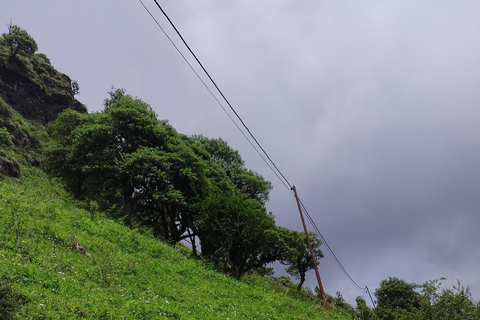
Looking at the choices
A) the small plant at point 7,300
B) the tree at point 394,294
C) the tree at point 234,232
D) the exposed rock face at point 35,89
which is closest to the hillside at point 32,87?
the exposed rock face at point 35,89

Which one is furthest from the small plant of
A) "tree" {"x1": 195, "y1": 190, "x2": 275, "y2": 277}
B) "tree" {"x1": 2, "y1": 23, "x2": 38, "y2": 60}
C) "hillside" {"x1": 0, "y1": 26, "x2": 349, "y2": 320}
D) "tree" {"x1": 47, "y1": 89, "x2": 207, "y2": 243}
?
"tree" {"x1": 2, "y1": 23, "x2": 38, "y2": 60}

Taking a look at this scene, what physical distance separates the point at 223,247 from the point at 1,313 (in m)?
20.0

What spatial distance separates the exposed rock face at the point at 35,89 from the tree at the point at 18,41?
1.55m

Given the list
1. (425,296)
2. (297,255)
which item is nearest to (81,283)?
(425,296)

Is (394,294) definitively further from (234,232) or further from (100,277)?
(100,277)

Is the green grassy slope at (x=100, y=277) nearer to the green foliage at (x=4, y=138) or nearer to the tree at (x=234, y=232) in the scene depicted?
the tree at (x=234, y=232)

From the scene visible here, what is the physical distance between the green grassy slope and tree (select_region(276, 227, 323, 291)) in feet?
52.7

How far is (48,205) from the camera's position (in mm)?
18016

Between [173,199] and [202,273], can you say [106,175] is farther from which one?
[202,273]

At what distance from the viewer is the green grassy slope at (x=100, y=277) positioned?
8398 mm

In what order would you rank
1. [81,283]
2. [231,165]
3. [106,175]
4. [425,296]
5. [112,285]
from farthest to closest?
[231,165], [106,175], [425,296], [112,285], [81,283]

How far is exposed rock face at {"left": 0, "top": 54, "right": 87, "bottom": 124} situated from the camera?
5356cm

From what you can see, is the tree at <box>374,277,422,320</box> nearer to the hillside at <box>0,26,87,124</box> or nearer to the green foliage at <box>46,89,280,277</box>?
the green foliage at <box>46,89,280,277</box>

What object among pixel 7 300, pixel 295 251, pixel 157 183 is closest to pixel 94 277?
pixel 7 300
